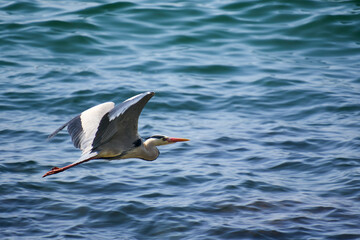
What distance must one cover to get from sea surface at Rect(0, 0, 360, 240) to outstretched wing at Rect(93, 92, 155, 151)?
0.83 meters

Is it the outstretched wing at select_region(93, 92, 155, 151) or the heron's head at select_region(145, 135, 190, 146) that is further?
the heron's head at select_region(145, 135, 190, 146)

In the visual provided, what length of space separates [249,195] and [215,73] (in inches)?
196

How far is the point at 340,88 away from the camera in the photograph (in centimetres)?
1056

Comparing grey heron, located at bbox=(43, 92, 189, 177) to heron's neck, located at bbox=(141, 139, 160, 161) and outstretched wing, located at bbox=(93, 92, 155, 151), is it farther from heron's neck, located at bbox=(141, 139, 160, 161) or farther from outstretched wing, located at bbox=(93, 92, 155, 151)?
heron's neck, located at bbox=(141, 139, 160, 161)

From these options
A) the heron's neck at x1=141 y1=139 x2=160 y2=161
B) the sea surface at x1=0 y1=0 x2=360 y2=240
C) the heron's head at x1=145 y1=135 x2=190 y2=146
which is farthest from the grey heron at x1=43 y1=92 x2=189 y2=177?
the sea surface at x1=0 y1=0 x2=360 y2=240

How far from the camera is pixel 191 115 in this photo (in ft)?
32.1

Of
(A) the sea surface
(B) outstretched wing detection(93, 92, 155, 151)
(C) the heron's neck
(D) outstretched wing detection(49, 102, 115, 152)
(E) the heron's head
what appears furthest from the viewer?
(E) the heron's head

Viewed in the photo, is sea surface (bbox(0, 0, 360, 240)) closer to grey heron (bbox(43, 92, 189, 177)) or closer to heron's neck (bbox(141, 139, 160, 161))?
heron's neck (bbox(141, 139, 160, 161))

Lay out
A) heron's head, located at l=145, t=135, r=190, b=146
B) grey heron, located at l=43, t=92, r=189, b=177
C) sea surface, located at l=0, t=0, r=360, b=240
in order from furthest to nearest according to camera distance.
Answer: heron's head, located at l=145, t=135, r=190, b=146 → sea surface, located at l=0, t=0, r=360, b=240 → grey heron, located at l=43, t=92, r=189, b=177

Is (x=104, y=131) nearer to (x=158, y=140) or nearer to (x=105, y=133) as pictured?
(x=105, y=133)

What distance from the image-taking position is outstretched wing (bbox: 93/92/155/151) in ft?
18.4

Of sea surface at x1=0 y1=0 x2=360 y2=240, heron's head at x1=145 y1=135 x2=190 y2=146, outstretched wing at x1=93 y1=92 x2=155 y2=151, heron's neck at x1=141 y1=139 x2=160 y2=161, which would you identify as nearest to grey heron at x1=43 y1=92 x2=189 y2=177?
outstretched wing at x1=93 y1=92 x2=155 y2=151

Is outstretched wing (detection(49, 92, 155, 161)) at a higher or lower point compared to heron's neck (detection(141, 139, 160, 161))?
higher

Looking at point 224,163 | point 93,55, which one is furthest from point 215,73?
point 224,163
